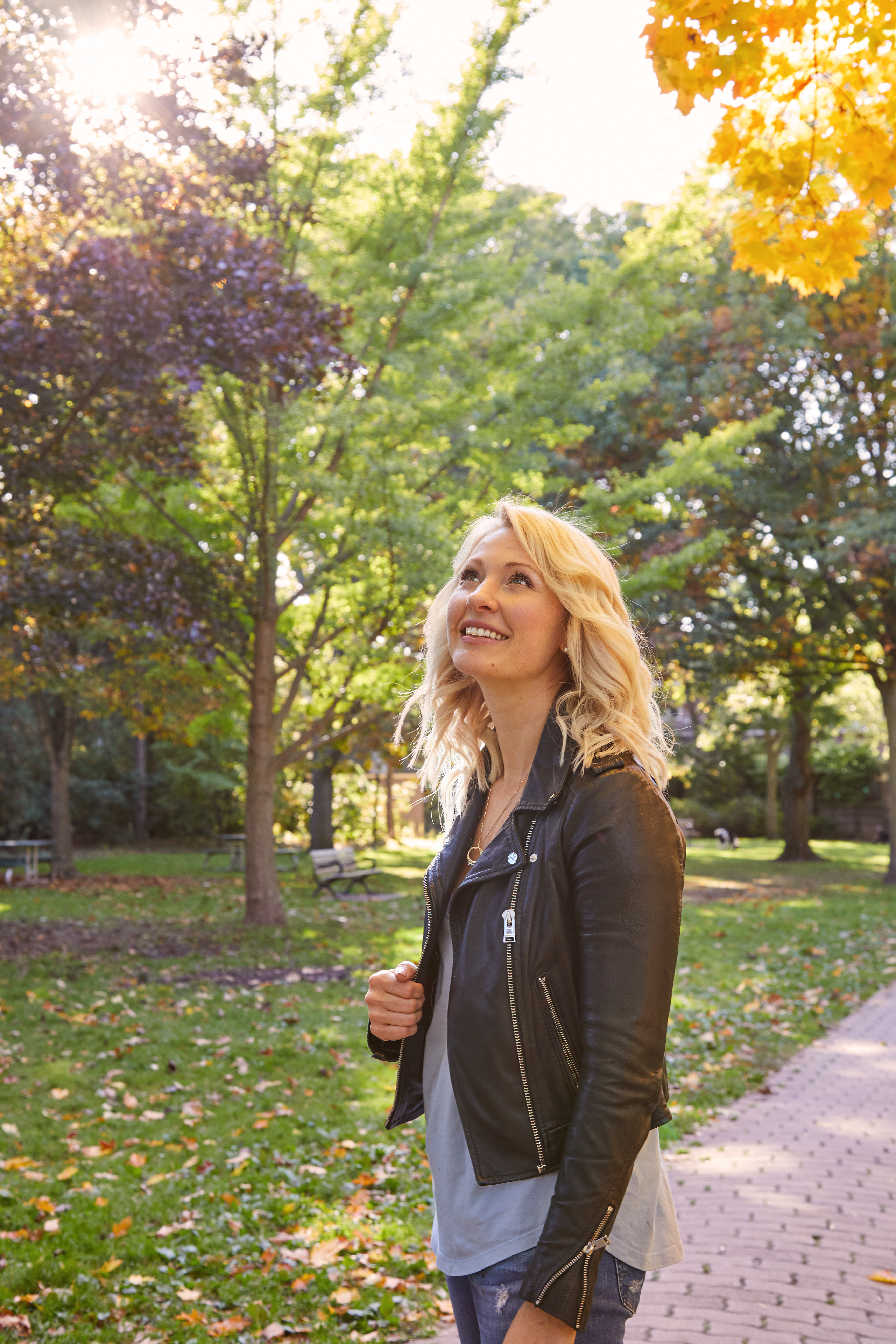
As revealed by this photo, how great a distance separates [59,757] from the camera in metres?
20.7

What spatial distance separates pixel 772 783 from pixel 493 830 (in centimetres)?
3514

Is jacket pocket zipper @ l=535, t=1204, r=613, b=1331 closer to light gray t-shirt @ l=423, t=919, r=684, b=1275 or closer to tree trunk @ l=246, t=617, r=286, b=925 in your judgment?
light gray t-shirt @ l=423, t=919, r=684, b=1275

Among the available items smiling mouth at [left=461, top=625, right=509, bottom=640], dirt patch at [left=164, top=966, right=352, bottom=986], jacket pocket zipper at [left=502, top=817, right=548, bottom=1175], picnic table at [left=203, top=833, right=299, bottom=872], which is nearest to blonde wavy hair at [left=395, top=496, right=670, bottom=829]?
smiling mouth at [left=461, top=625, right=509, bottom=640]

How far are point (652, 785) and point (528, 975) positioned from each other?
38 centimetres

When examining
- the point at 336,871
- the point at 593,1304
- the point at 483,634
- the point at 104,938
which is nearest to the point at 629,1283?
the point at 593,1304

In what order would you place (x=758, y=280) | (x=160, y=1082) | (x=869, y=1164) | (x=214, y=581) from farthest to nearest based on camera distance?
1. (x=758, y=280)
2. (x=214, y=581)
3. (x=160, y=1082)
4. (x=869, y=1164)

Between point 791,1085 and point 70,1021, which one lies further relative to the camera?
point 70,1021

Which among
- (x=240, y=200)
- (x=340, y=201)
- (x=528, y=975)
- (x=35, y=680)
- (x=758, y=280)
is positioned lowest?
(x=528, y=975)

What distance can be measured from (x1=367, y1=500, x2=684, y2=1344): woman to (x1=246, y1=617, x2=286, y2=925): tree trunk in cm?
1174

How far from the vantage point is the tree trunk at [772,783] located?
35.0 meters

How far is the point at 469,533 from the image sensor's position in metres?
2.30

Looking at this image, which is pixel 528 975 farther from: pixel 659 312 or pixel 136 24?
pixel 659 312

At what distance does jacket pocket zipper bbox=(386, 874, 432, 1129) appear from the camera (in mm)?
2137

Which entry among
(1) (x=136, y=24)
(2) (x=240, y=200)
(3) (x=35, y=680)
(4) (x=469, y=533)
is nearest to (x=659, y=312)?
(2) (x=240, y=200)
